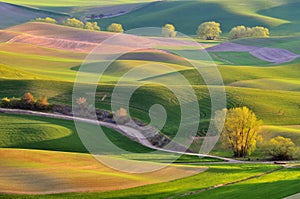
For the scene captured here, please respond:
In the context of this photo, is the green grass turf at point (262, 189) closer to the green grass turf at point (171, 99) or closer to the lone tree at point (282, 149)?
the lone tree at point (282, 149)

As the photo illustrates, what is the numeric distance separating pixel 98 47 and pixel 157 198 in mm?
92207

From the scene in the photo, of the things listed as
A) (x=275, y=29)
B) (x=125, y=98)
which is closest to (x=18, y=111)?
(x=125, y=98)

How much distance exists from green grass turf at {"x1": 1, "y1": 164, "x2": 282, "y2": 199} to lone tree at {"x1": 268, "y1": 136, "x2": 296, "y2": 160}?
5.84 metres

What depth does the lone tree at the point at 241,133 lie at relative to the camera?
57219 millimetres

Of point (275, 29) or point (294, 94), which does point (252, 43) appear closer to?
point (275, 29)

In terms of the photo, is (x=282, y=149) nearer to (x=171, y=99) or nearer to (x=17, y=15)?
(x=171, y=99)

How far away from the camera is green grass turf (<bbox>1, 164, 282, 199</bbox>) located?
3828 cm

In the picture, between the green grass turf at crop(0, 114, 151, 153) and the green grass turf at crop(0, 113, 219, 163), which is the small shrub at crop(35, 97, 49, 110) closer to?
the green grass turf at crop(0, 114, 151, 153)

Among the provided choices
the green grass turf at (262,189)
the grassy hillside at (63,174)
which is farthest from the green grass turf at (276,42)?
the grassy hillside at (63,174)

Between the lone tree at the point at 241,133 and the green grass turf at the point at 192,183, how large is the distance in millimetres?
7086

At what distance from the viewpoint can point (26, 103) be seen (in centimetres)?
6538

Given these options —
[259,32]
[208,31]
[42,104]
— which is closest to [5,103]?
[42,104]

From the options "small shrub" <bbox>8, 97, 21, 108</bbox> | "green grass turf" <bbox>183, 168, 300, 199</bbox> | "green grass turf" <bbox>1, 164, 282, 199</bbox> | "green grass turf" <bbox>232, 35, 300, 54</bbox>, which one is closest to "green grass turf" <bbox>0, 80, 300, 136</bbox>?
"small shrub" <bbox>8, 97, 21, 108</bbox>

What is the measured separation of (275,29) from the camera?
598ft
